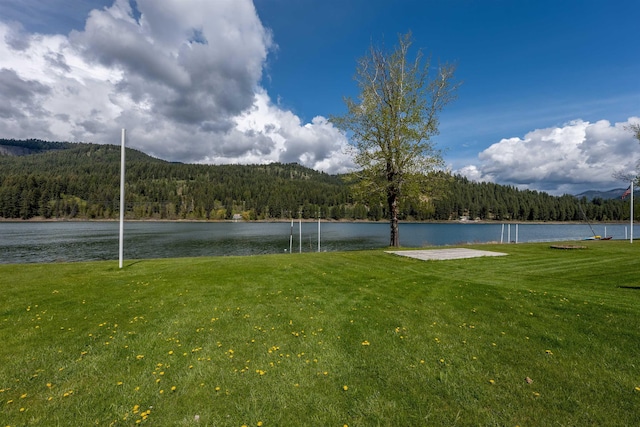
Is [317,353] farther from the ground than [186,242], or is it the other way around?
[317,353]

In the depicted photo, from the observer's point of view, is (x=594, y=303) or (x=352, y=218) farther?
(x=352, y=218)

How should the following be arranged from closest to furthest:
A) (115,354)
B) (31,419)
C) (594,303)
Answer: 1. (31,419)
2. (115,354)
3. (594,303)

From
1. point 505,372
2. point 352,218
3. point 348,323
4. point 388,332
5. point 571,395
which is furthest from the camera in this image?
point 352,218

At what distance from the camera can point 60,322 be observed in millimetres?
7590

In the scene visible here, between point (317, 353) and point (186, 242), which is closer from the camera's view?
point (317, 353)

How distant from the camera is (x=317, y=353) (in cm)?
611

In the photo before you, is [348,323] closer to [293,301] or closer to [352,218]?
[293,301]

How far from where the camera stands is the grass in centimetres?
436

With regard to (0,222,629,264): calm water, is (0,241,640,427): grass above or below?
above

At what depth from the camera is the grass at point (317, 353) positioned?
4363 mm

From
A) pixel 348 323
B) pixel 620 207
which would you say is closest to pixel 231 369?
pixel 348 323

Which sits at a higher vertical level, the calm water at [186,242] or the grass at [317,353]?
the grass at [317,353]

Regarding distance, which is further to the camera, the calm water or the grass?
the calm water

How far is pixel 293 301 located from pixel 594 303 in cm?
896
